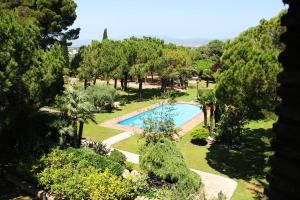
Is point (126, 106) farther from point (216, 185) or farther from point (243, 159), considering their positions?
point (216, 185)

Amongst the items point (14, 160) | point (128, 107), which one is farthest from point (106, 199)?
point (128, 107)

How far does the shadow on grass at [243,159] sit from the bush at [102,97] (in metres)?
16.8

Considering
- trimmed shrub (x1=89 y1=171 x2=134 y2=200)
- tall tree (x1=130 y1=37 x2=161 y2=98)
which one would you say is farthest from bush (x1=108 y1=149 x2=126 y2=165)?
tall tree (x1=130 y1=37 x2=161 y2=98)

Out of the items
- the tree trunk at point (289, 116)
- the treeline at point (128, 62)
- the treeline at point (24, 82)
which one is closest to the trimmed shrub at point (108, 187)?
the treeline at point (24, 82)

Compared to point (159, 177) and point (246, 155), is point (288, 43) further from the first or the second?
point (246, 155)

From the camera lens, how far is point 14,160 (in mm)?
23750

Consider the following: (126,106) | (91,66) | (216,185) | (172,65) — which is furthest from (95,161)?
(172,65)

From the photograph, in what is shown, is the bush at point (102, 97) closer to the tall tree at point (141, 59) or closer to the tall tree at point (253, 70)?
the tall tree at point (141, 59)

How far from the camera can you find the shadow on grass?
25.1 meters

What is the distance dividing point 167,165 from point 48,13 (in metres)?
34.6

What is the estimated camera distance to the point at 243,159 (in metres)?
27.9

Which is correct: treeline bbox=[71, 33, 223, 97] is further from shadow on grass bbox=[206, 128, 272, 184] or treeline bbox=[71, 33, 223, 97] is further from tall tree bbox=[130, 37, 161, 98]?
shadow on grass bbox=[206, 128, 272, 184]

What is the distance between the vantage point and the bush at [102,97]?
43.2 m

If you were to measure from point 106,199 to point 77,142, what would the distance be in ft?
29.6
